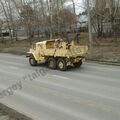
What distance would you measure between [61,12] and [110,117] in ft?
132

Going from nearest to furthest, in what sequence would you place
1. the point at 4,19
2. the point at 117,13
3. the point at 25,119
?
the point at 25,119
the point at 117,13
the point at 4,19

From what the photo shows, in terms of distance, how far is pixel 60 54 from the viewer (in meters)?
21.9

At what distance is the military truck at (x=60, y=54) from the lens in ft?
70.8

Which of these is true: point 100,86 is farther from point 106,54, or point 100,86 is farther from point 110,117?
point 106,54

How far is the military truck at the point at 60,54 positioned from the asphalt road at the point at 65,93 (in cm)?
66

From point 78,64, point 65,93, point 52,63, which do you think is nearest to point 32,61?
point 52,63

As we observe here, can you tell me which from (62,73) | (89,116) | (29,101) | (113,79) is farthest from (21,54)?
(89,116)

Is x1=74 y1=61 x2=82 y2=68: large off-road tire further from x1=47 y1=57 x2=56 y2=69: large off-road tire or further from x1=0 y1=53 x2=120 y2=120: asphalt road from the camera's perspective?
x1=47 y1=57 x2=56 y2=69: large off-road tire

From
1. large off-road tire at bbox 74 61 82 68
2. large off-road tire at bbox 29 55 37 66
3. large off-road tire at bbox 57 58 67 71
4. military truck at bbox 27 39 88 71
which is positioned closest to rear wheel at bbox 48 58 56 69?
military truck at bbox 27 39 88 71

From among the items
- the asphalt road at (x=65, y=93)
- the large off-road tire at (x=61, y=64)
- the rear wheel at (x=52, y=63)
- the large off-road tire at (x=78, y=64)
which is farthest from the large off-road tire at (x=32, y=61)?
the large off-road tire at (x=78, y=64)

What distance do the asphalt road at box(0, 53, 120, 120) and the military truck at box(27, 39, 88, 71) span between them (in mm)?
662

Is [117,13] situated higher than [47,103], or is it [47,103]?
[117,13]

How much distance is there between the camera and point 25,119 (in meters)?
10.5

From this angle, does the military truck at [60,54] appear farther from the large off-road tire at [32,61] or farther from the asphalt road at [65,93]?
the asphalt road at [65,93]
